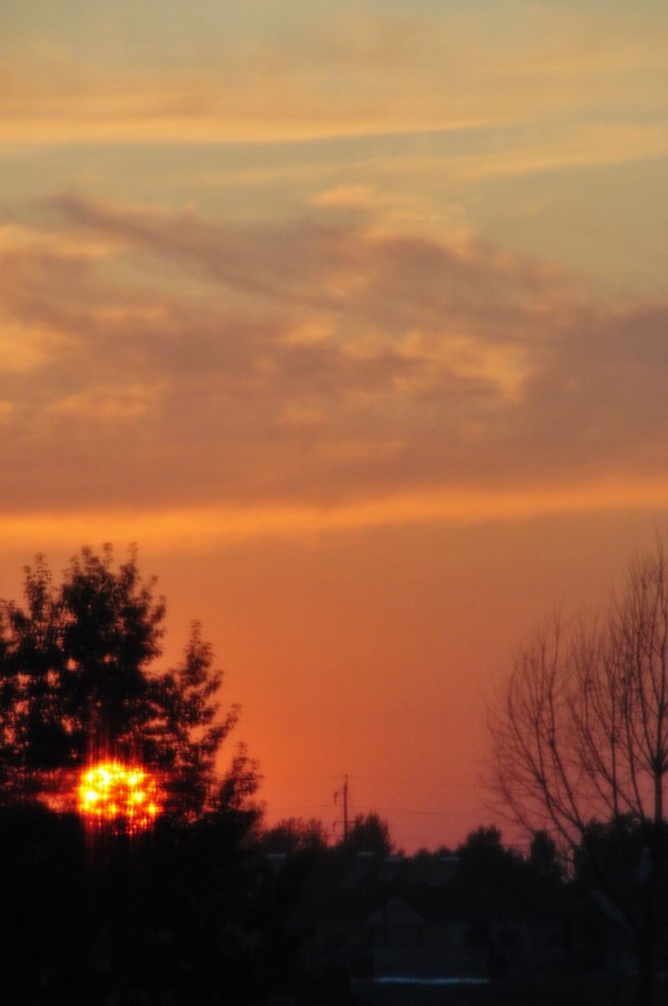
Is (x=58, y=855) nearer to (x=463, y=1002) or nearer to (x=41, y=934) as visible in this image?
(x=41, y=934)

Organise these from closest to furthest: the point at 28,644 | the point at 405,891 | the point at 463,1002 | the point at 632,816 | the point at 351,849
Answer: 1. the point at 28,644
2. the point at 632,816
3. the point at 463,1002
4. the point at 405,891
5. the point at 351,849

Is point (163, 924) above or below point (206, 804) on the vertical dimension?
below

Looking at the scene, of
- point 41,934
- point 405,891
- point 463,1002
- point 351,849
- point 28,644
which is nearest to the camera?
point 41,934

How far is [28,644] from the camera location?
2592 centimetres

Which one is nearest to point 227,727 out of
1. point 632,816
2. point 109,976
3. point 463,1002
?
point 109,976

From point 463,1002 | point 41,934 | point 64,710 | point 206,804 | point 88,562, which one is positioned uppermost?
point 88,562

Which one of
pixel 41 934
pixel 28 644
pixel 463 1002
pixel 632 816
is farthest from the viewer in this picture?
pixel 463 1002

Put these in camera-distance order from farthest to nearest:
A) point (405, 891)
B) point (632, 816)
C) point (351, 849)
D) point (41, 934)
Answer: point (351, 849) → point (405, 891) → point (632, 816) → point (41, 934)

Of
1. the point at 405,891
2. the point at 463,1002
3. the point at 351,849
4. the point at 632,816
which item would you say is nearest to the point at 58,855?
the point at 632,816

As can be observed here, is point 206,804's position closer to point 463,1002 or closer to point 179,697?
point 179,697

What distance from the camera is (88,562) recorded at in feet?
89.2

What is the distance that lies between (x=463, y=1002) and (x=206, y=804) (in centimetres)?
2745

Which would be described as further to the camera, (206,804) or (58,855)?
(206,804)

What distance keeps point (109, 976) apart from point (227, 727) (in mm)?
5129
